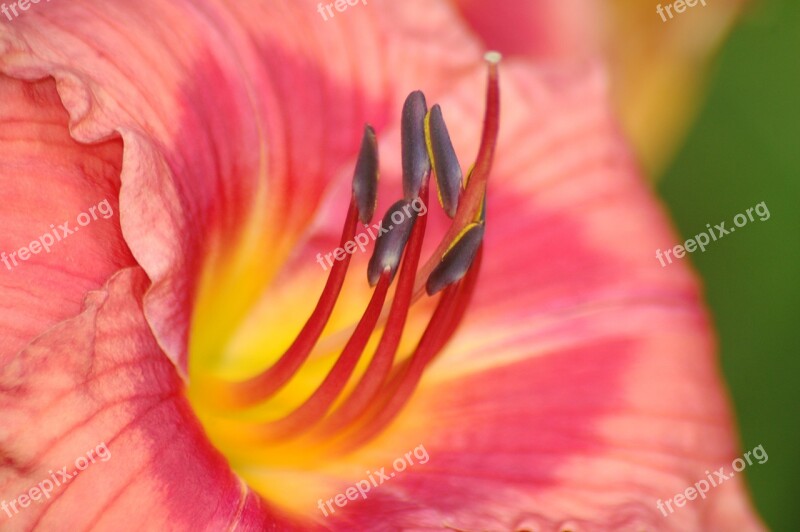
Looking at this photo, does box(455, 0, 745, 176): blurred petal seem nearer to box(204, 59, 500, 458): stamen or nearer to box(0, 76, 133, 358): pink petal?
box(204, 59, 500, 458): stamen

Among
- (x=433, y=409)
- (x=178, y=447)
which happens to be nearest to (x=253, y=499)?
(x=178, y=447)

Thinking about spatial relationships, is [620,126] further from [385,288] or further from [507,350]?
[385,288]

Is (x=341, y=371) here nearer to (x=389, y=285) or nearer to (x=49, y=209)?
(x=389, y=285)

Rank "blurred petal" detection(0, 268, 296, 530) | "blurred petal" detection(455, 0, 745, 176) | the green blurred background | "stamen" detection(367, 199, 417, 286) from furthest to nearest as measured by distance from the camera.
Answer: "blurred petal" detection(455, 0, 745, 176)
the green blurred background
"stamen" detection(367, 199, 417, 286)
"blurred petal" detection(0, 268, 296, 530)

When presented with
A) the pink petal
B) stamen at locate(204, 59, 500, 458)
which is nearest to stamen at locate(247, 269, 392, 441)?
stamen at locate(204, 59, 500, 458)

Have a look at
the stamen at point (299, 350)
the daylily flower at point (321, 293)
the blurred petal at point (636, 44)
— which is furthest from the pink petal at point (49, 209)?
the blurred petal at point (636, 44)

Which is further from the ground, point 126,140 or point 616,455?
point 126,140

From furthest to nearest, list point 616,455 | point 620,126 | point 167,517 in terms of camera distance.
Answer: point 620,126
point 616,455
point 167,517

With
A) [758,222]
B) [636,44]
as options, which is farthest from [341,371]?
[636,44]
